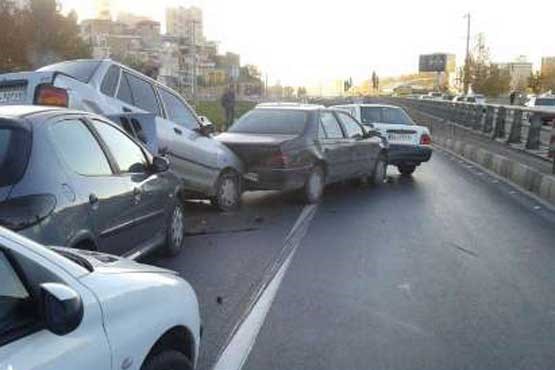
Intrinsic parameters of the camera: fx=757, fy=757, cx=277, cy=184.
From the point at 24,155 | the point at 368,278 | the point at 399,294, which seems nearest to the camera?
the point at 24,155

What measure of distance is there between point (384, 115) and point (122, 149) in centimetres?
1260

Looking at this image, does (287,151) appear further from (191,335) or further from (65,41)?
(65,41)

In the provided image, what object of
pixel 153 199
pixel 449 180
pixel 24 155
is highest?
pixel 24 155

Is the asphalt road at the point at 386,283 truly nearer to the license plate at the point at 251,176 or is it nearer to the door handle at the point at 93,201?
the license plate at the point at 251,176

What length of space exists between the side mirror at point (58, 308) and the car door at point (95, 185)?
9.38ft

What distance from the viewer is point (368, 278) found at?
7359mm

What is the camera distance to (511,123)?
21672 millimetres

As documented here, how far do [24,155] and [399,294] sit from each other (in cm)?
346

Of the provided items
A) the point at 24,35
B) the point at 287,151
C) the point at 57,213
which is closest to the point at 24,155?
the point at 57,213

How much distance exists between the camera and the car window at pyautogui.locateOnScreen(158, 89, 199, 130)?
1062 centimetres

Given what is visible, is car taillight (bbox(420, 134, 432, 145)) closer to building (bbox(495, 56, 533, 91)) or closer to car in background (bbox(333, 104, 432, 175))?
car in background (bbox(333, 104, 432, 175))

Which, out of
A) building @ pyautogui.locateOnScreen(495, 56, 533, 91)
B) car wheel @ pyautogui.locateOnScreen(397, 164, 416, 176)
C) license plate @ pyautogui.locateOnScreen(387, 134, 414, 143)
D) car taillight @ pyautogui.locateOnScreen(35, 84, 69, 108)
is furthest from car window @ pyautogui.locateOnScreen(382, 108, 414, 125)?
building @ pyautogui.locateOnScreen(495, 56, 533, 91)

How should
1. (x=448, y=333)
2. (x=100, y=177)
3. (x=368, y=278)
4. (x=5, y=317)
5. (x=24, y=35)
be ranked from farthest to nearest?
1. (x=24, y=35)
2. (x=368, y=278)
3. (x=100, y=177)
4. (x=448, y=333)
5. (x=5, y=317)

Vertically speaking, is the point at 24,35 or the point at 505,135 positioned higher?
the point at 24,35
